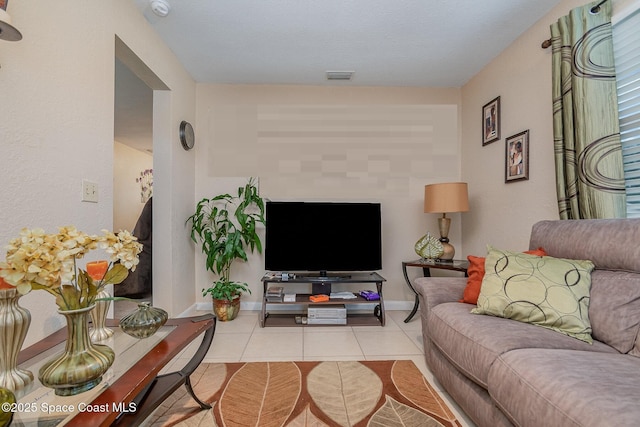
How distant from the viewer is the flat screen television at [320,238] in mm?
2678

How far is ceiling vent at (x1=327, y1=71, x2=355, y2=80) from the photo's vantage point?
9.01 ft

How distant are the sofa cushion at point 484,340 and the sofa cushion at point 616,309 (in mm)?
55

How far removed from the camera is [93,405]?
0.76m

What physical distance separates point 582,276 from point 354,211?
172cm

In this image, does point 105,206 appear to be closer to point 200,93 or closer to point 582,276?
point 200,93

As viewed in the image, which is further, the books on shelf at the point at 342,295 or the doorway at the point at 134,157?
the books on shelf at the point at 342,295

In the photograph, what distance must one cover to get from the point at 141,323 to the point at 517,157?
9.11ft

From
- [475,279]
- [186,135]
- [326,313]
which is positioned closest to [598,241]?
[475,279]

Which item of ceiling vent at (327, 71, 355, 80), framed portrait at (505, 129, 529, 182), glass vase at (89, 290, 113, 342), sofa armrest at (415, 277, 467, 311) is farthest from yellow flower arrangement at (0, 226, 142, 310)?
framed portrait at (505, 129, 529, 182)

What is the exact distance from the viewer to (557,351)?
1068 millimetres

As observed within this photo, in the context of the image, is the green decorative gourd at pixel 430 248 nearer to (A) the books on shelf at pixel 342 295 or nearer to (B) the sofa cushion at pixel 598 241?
(A) the books on shelf at pixel 342 295

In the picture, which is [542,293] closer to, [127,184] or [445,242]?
[445,242]

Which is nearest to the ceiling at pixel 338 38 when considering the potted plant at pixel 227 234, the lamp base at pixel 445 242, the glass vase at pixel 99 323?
the potted plant at pixel 227 234

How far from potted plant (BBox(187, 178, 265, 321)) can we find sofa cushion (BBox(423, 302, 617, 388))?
188 cm
